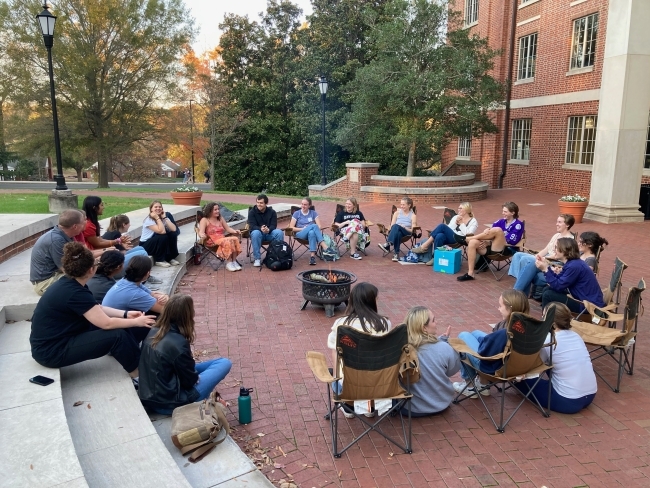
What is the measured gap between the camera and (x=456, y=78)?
17.1 meters

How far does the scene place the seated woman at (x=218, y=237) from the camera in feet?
29.2

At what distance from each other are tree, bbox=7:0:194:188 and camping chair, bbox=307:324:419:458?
24.7 metres

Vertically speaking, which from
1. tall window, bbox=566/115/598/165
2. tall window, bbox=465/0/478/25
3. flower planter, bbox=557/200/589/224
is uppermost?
tall window, bbox=465/0/478/25

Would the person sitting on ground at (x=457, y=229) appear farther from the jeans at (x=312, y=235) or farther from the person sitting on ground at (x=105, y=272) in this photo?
the person sitting on ground at (x=105, y=272)

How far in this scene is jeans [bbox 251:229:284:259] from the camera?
9.22 metres

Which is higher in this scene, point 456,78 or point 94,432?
point 456,78

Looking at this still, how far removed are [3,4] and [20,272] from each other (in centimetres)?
2232

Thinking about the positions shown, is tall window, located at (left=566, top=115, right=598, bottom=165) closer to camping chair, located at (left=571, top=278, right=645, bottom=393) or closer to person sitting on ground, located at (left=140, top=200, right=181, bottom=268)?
camping chair, located at (left=571, top=278, right=645, bottom=393)

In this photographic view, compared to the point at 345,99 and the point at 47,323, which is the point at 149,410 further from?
the point at 345,99

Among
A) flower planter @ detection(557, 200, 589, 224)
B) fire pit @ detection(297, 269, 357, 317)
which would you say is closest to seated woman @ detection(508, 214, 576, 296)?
fire pit @ detection(297, 269, 357, 317)

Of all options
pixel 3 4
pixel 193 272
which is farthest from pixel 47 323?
pixel 3 4

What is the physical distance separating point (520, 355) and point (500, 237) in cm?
440

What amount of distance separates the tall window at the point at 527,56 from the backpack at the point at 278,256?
56.2 feet

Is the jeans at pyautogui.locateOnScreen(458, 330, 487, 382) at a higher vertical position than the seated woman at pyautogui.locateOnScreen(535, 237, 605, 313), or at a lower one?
lower
